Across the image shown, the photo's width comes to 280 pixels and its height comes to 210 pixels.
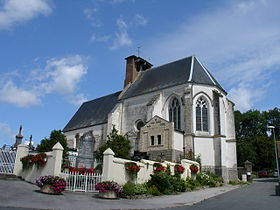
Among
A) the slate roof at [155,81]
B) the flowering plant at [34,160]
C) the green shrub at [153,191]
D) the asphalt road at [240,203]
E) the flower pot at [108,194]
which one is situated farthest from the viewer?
the slate roof at [155,81]

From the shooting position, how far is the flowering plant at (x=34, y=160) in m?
13.5

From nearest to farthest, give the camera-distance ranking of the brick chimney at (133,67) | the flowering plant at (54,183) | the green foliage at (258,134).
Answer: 1. the flowering plant at (54,183)
2. the brick chimney at (133,67)
3. the green foliage at (258,134)

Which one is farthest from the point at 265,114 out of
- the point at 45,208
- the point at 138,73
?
the point at 45,208

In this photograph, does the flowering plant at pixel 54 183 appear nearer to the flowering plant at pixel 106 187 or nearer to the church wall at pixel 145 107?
the flowering plant at pixel 106 187

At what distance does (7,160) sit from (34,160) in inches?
106

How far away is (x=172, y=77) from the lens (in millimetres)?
30500

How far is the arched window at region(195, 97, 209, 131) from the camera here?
26750mm

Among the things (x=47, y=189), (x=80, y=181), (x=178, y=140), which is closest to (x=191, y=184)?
(x=178, y=140)

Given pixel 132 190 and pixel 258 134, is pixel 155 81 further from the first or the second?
pixel 258 134

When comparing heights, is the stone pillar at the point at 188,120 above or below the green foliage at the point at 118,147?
above

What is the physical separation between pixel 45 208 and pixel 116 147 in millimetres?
16813

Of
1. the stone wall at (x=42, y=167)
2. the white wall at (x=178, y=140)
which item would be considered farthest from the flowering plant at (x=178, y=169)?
the stone wall at (x=42, y=167)

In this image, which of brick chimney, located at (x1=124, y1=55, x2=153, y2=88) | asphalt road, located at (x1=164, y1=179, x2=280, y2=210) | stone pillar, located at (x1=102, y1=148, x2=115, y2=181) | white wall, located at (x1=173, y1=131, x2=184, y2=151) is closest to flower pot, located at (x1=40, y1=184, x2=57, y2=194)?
stone pillar, located at (x1=102, y1=148, x2=115, y2=181)

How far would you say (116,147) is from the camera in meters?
25.2
